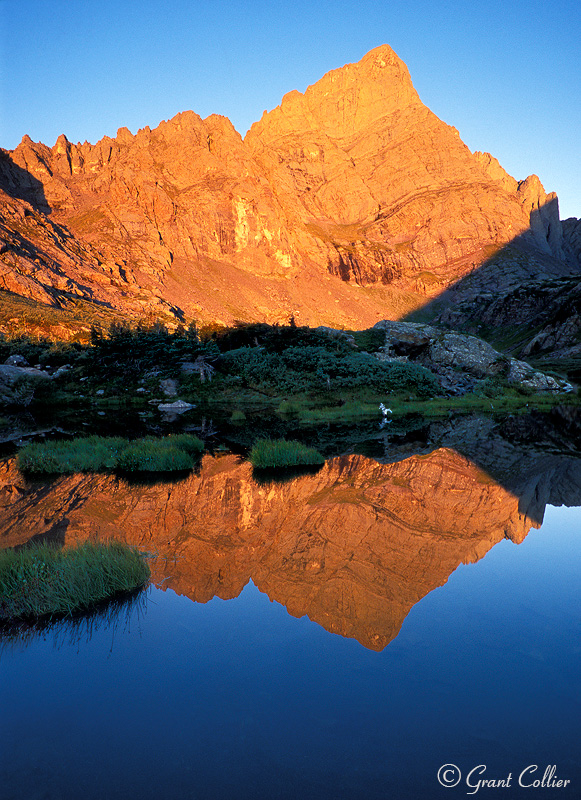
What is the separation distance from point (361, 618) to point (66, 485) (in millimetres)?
14348

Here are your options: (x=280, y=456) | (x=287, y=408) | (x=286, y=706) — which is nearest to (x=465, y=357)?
(x=287, y=408)

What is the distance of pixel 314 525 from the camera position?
503 inches

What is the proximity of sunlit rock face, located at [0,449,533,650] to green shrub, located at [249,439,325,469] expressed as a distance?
144cm

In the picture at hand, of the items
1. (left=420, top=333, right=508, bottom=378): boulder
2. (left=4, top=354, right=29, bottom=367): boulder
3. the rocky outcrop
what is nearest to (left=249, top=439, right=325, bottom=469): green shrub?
the rocky outcrop

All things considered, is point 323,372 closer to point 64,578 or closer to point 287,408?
point 287,408

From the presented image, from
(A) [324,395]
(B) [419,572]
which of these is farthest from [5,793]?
(A) [324,395]

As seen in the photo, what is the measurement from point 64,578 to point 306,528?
5.93 meters

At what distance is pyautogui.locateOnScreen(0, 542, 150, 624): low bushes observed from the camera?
334 inches

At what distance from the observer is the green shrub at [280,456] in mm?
21219

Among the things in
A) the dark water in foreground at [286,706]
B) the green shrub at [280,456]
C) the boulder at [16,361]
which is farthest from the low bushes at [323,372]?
the dark water in foreground at [286,706]

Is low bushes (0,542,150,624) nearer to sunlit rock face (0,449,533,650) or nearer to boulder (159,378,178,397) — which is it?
sunlit rock face (0,449,533,650)

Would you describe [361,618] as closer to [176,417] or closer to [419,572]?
[419,572]

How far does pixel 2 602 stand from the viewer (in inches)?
338

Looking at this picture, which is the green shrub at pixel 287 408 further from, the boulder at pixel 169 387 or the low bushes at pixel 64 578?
the low bushes at pixel 64 578
